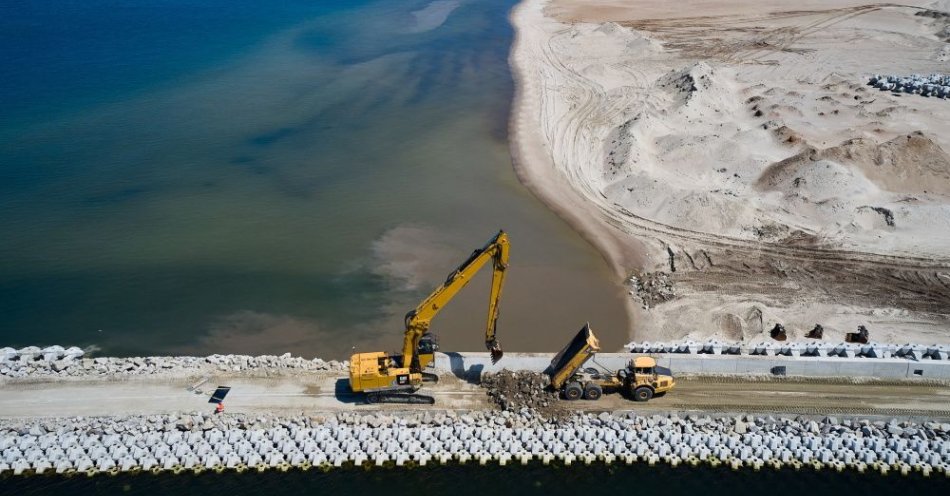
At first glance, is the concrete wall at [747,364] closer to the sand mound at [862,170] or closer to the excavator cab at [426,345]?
the excavator cab at [426,345]

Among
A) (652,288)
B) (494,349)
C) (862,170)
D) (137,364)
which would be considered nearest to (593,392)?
(494,349)

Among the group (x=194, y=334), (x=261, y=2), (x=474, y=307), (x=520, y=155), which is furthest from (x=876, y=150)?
(x=261, y=2)

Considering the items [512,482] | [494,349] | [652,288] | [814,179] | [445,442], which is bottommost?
[512,482]

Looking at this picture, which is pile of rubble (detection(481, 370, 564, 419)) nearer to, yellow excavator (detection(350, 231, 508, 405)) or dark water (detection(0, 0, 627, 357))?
yellow excavator (detection(350, 231, 508, 405))

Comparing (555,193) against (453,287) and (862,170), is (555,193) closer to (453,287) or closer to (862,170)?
(862,170)

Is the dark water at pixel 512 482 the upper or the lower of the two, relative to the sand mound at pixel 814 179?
lower

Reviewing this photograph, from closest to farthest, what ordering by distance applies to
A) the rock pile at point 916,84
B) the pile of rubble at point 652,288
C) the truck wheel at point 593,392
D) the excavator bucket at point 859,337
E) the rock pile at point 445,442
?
the rock pile at point 445,442, the truck wheel at point 593,392, the excavator bucket at point 859,337, the pile of rubble at point 652,288, the rock pile at point 916,84

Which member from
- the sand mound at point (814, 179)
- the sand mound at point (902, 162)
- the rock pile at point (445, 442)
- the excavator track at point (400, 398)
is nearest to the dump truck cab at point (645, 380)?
the rock pile at point (445, 442)
